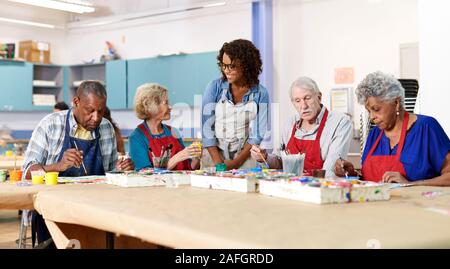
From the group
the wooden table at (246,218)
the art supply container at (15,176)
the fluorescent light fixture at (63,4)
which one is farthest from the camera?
the fluorescent light fixture at (63,4)

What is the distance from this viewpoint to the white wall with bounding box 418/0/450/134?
159 inches

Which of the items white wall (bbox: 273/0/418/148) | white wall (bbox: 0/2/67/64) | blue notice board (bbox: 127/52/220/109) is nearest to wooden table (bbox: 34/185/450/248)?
white wall (bbox: 273/0/418/148)

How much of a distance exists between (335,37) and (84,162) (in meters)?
5.00

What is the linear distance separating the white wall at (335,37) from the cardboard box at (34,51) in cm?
445

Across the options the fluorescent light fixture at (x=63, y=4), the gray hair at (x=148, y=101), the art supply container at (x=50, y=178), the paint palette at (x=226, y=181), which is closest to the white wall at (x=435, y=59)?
the gray hair at (x=148, y=101)

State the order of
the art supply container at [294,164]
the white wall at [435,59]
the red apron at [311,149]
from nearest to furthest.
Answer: the art supply container at [294,164] → the red apron at [311,149] → the white wall at [435,59]

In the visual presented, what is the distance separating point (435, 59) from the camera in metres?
4.09

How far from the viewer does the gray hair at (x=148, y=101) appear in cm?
366

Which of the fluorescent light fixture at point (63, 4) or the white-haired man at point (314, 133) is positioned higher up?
the fluorescent light fixture at point (63, 4)

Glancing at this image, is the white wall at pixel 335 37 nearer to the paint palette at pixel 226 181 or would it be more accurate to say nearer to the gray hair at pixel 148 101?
the gray hair at pixel 148 101

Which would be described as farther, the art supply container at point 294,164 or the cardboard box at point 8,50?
the cardboard box at point 8,50

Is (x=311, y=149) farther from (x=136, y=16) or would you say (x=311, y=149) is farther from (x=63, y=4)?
(x=136, y=16)
